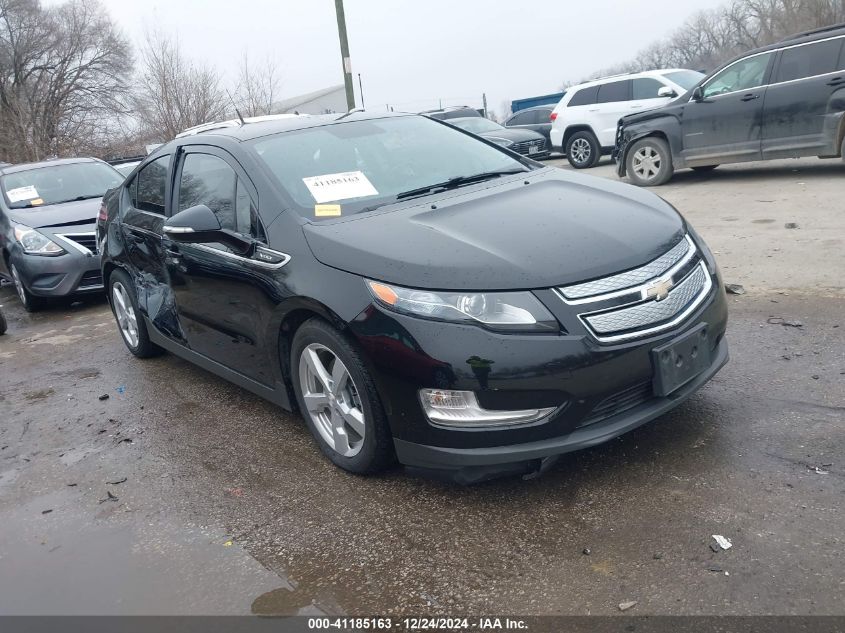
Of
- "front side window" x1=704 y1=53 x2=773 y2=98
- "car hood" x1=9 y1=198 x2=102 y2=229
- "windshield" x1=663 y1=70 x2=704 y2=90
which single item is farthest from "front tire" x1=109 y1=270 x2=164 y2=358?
"windshield" x1=663 y1=70 x2=704 y2=90

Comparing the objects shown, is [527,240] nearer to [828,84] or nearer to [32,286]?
[32,286]

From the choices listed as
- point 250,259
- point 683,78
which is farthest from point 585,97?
point 250,259

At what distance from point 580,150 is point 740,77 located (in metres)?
5.20

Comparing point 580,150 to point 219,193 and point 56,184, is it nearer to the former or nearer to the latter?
point 56,184

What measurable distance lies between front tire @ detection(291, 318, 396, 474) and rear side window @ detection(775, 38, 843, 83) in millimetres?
8356

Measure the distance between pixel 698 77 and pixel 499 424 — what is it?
44.2 feet

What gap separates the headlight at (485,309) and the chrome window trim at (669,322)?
0.17 meters

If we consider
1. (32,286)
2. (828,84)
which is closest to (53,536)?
(32,286)

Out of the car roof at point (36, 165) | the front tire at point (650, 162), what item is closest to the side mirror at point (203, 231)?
the car roof at point (36, 165)

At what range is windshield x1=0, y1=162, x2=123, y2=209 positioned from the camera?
8.66 metres

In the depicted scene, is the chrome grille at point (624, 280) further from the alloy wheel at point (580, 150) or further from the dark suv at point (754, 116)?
the alloy wheel at point (580, 150)

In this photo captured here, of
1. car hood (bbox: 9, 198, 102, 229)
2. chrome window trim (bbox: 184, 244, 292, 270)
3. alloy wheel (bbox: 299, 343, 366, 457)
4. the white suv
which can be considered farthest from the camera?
the white suv

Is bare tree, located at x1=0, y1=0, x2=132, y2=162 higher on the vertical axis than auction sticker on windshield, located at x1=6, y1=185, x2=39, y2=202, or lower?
higher

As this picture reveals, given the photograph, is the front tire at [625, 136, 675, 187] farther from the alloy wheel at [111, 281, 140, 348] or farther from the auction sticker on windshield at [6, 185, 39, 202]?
the auction sticker on windshield at [6, 185, 39, 202]
